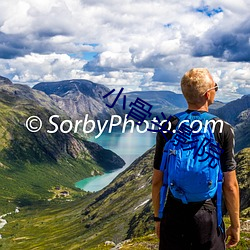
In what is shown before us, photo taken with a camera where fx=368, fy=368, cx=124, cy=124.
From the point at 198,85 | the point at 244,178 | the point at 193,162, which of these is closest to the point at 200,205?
the point at 193,162

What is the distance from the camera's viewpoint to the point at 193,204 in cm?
1073

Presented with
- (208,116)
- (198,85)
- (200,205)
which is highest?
(198,85)

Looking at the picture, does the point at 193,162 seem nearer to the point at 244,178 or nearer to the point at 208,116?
the point at 208,116

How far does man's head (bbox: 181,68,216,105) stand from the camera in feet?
35.5

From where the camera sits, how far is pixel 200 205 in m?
10.7

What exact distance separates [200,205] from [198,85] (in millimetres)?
3504

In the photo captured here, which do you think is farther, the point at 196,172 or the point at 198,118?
the point at 198,118

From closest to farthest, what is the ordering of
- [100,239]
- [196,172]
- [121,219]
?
1. [196,172]
2. [100,239]
3. [121,219]

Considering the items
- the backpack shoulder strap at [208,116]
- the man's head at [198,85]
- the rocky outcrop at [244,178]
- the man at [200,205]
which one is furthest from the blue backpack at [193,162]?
the rocky outcrop at [244,178]

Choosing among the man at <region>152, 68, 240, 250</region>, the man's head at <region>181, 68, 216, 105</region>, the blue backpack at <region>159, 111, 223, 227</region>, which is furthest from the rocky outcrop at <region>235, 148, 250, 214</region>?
the man's head at <region>181, 68, 216, 105</region>

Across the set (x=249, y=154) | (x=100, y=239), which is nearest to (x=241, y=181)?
(x=249, y=154)

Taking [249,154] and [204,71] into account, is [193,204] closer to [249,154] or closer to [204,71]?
[204,71]

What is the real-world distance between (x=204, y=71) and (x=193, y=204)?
393cm

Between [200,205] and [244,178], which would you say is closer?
[200,205]
